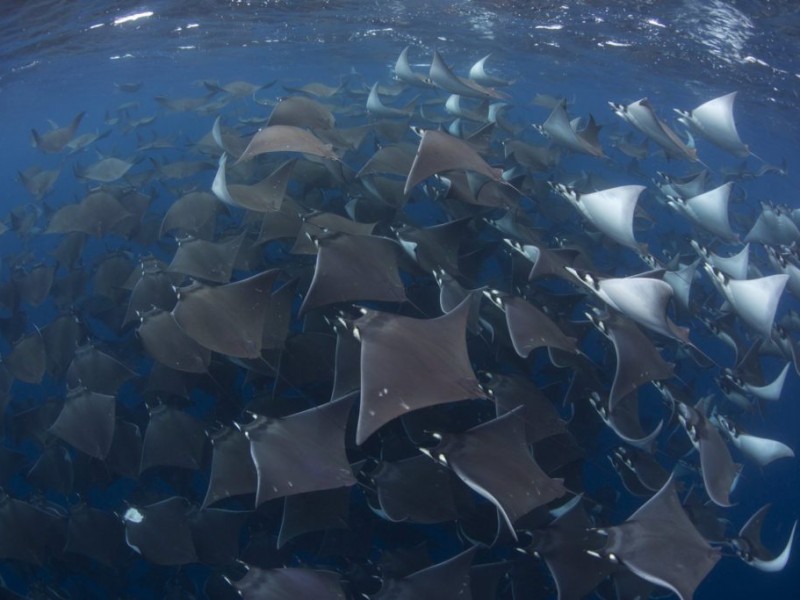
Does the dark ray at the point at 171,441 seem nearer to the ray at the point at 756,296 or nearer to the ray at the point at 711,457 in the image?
the ray at the point at 711,457

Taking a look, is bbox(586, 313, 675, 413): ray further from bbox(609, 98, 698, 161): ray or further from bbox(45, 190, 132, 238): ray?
bbox(45, 190, 132, 238): ray

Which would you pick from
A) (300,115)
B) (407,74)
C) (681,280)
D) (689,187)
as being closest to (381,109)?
(407,74)

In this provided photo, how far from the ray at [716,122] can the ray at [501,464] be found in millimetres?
6463

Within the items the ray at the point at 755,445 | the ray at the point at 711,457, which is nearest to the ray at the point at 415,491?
the ray at the point at 711,457

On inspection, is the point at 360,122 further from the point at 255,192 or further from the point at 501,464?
the point at 501,464

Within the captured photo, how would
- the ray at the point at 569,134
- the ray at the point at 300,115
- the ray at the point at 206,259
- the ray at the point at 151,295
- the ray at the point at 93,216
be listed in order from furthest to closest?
1. the ray at the point at 93,216
2. the ray at the point at 300,115
3. the ray at the point at 569,134
4. the ray at the point at 151,295
5. the ray at the point at 206,259

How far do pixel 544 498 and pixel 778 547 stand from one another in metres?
6.32

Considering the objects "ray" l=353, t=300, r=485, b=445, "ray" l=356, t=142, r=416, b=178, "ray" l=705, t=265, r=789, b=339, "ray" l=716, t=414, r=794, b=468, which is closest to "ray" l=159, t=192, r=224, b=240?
"ray" l=356, t=142, r=416, b=178

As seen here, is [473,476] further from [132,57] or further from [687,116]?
[132,57]

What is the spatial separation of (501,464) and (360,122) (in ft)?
36.4

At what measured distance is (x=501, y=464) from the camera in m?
4.17

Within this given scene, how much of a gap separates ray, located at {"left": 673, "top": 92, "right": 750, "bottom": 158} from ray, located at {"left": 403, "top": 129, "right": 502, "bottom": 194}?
14.7 feet

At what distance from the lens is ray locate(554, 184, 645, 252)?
5531mm

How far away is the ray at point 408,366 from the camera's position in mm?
3857
